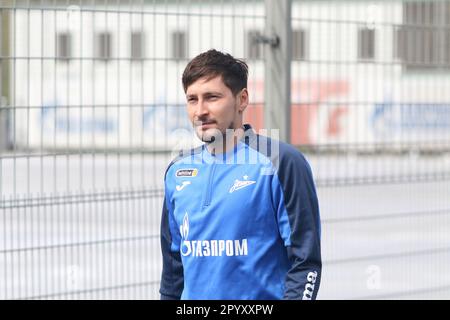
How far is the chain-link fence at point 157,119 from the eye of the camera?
22.8ft

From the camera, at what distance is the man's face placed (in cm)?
416

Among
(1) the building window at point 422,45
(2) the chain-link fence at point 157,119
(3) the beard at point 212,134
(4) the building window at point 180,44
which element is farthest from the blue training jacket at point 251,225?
(1) the building window at point 422,45

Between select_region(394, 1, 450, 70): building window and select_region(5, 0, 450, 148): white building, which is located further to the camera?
select_region(394, 1, 450, 70): building window

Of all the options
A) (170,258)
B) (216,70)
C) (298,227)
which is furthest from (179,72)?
(298,227)

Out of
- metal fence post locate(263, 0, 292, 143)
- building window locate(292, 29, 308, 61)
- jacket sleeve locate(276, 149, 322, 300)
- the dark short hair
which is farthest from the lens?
building window locate(292, 29, 308, 61)

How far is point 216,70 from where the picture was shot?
4223 mm

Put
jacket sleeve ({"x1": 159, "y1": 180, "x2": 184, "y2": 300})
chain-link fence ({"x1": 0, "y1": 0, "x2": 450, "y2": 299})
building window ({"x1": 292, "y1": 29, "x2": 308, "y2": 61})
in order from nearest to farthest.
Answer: jacket sleeve ({"x1": 159, "y1": 180, "x2": 184, "y2": 300})
chain-link fence ({"x1": 0, "y1": 0, "x2": 450, "y2": 299})
building window ({"x1": 292, "y1": 29, "x2": 308, "y2": 61})

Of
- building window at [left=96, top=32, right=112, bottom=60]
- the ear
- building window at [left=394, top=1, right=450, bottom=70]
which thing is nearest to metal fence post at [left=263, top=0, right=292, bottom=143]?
building window at [left=96, top=32, right=112, bottom=60]

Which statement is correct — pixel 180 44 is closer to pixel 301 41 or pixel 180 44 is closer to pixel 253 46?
pixel 301 41

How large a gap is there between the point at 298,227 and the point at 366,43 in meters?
5.33

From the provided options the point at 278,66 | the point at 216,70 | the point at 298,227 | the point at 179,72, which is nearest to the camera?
the point at 298,227

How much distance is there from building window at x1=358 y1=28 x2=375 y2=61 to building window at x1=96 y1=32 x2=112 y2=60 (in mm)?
1799

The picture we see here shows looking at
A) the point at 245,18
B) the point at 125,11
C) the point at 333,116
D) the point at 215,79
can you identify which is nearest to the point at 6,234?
the point at 125,11

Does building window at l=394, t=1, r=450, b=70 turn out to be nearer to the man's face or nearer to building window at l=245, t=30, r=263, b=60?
→ building window at l=245, t=30, r=263, b=60
